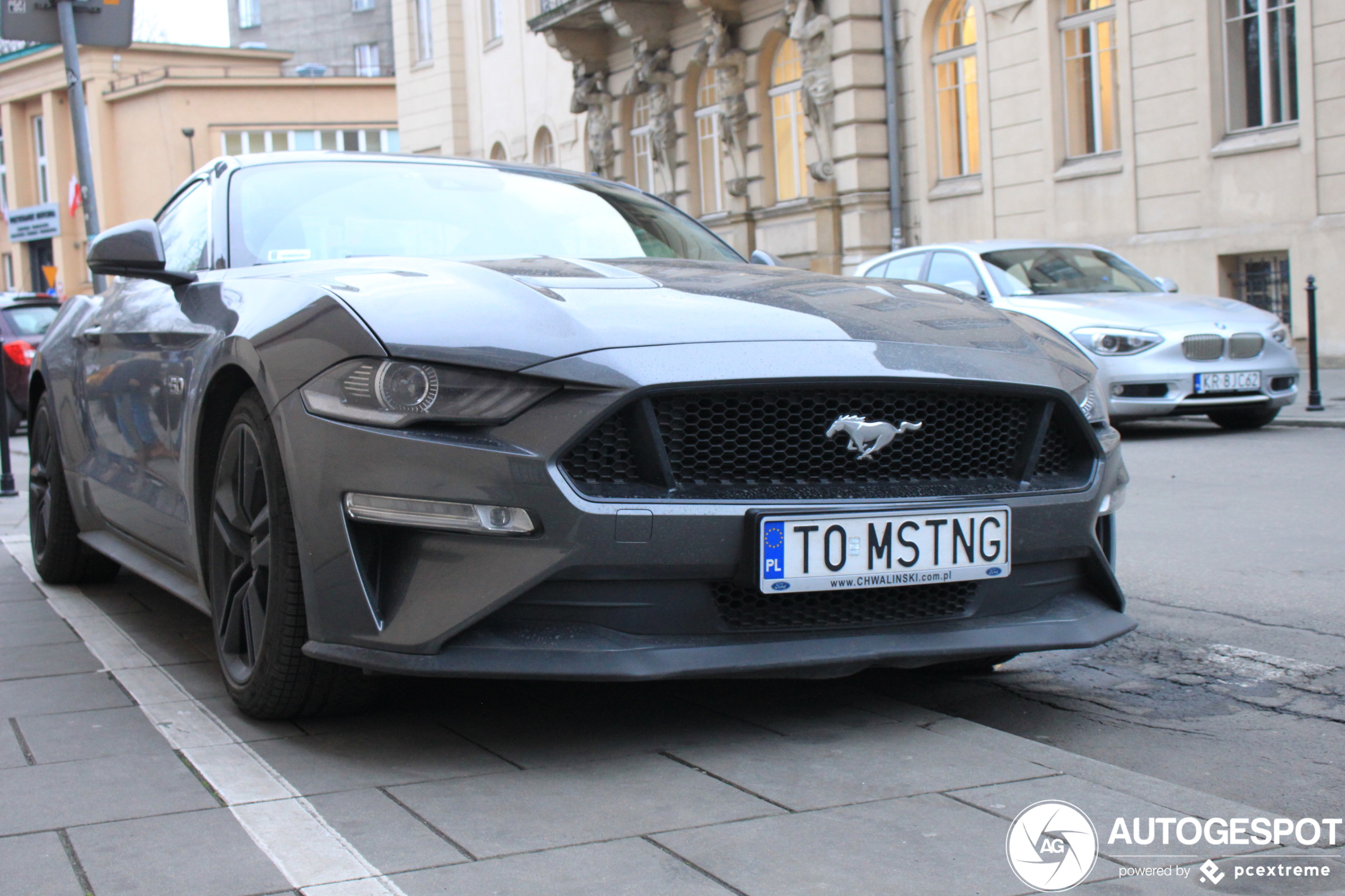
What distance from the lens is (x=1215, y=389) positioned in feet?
35.1

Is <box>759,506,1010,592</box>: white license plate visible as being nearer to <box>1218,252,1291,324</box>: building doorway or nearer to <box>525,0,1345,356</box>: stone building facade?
<box>525,0,1345,356</box>: stone building facade

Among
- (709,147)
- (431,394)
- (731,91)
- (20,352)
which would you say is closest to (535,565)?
(431,394)

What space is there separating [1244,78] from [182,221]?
47.4 ft

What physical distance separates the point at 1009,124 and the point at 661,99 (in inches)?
324

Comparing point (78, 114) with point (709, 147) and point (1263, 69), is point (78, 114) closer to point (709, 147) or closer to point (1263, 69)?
point (1263, 69)

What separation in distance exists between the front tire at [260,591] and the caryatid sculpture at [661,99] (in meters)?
22.9

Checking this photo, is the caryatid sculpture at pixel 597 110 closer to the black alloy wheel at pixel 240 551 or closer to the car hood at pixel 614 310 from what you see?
the car hood at pixel 614 310

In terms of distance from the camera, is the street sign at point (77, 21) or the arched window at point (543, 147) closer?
the street sign at point (77, 21)

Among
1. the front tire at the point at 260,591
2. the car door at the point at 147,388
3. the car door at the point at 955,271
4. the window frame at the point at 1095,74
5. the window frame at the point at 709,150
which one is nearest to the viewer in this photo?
the front tire at the point at 260,591

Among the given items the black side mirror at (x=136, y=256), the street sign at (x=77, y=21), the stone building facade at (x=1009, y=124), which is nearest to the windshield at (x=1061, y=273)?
the stone building facade at (x=1009, y=124)

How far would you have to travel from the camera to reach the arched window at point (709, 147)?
25906mm

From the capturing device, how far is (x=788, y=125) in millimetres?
23891

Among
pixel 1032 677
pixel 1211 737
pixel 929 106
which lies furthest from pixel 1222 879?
pixel 929 106

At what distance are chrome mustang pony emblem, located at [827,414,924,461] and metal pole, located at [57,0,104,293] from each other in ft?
23.1
